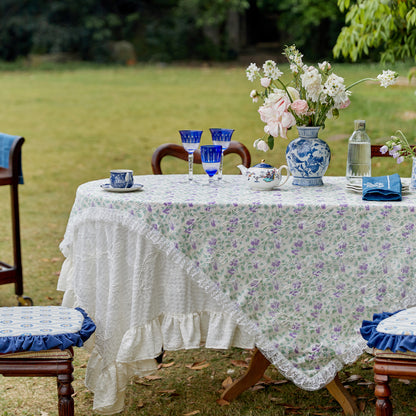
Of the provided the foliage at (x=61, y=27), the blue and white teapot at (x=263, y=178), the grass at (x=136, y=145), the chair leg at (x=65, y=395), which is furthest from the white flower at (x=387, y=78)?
the foliage at (x=61, y=27)

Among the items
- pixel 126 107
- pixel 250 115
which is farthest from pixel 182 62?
pixel 250 115

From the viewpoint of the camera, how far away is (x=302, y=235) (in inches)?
98.3

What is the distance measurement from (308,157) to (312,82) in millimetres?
320

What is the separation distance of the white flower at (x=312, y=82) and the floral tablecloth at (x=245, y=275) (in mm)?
413

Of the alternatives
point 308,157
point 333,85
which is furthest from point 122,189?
point 333,85

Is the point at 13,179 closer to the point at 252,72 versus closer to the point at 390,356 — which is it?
the point at 252,72

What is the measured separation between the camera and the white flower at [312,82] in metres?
2.65

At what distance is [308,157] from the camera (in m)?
2.82

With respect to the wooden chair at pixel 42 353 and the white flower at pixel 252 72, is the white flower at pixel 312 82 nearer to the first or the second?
the white flower at pixel 252 72

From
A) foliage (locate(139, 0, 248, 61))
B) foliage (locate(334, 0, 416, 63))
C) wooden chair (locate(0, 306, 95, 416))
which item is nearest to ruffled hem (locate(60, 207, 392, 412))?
wooden chair (locate(0, 306, 95, 416))

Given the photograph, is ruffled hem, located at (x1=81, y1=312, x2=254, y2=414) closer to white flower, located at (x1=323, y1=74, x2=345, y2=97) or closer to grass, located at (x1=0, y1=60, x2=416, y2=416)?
grass, located at (x1=0, y1=60, x2=416, y2=416)

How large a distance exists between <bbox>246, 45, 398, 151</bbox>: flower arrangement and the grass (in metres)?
1.16

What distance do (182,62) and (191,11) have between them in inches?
77.0

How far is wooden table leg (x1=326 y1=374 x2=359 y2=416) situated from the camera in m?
2.75
